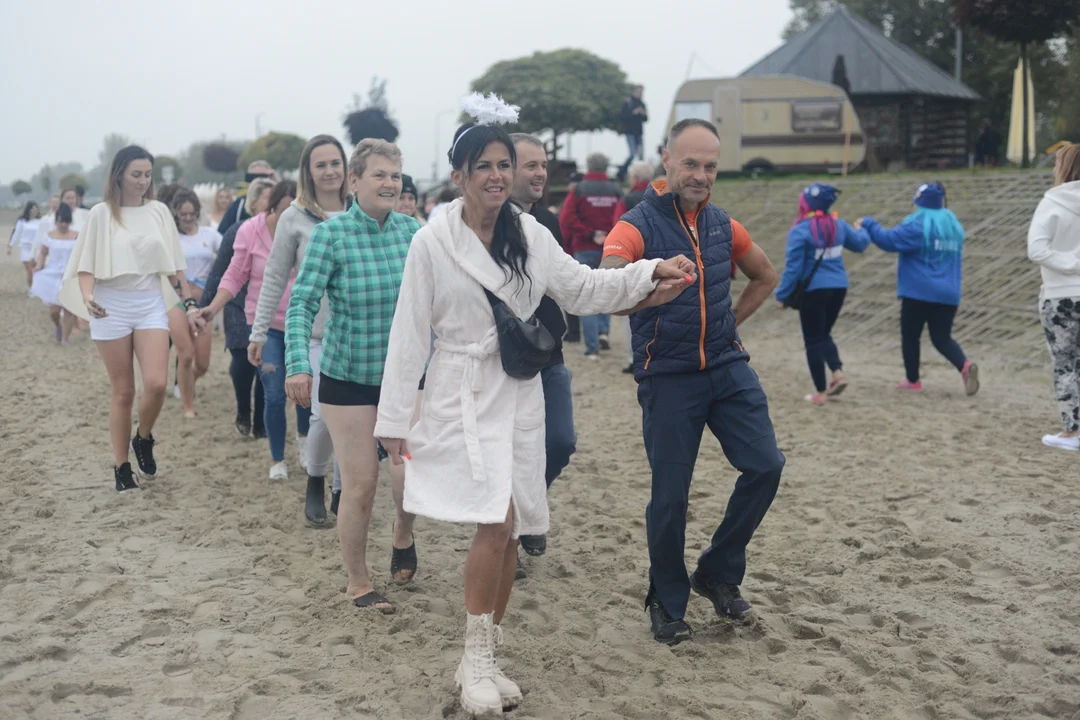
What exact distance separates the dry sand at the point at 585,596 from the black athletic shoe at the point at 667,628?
0.32ft

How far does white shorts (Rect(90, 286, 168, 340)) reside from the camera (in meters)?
6.56

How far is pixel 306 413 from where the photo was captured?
22.5ft

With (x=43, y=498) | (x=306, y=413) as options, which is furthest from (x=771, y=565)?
(x=43, y=498)

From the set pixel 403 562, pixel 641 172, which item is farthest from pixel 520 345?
pixel 641 172

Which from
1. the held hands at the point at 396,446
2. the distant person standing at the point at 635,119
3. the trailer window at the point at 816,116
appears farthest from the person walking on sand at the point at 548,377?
the trailer window at the point at 816,116

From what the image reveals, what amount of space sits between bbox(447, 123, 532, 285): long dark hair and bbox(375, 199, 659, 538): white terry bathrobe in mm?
39

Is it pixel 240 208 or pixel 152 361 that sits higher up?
pixel 240 208

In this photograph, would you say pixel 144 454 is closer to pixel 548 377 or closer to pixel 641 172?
pixel 548 377

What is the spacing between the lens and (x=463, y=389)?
12.0 ft

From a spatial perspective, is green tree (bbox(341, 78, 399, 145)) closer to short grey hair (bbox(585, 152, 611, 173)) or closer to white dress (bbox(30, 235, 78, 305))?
short grey hair (bbox(585, 152, 611, 173))

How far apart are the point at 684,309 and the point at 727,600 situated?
130 centimetres

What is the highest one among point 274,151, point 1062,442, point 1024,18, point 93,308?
point 1024,18

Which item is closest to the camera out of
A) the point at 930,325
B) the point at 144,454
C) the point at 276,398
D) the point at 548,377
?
the point at 548,377

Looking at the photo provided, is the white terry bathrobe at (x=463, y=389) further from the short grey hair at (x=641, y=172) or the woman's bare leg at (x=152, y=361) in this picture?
the short grey hair at (x=641, y=172)
